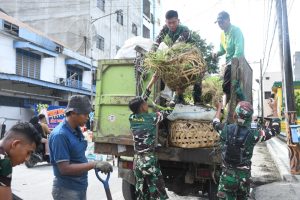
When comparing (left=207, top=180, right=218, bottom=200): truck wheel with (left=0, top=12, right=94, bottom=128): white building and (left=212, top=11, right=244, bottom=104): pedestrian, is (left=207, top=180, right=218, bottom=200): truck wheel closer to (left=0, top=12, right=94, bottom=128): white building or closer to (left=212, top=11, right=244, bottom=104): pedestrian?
(left=212, top=11, right=244, bottom=104): pedestrian

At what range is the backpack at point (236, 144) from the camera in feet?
14.0

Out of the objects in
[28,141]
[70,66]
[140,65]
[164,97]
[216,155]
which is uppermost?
[70,66]

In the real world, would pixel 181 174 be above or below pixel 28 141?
below

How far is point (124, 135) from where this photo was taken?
5.47m

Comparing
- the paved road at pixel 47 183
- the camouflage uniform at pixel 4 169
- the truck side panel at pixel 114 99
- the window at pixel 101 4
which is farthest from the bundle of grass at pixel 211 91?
the window at pixel 101 4

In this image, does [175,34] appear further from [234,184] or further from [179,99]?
[234,184]

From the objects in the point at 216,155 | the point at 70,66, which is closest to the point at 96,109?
the point at 216,155

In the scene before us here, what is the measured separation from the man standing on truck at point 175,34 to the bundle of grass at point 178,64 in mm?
544

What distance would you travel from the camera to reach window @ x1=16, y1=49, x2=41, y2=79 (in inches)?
901

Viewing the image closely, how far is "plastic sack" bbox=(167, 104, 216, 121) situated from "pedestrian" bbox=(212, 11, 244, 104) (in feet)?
2.75

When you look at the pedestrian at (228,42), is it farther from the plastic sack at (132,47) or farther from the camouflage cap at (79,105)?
the camouflage cap at (79,105)

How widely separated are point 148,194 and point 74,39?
90.7ft

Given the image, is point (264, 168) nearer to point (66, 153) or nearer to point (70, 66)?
point (66, 153)

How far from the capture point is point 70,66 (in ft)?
92.2
